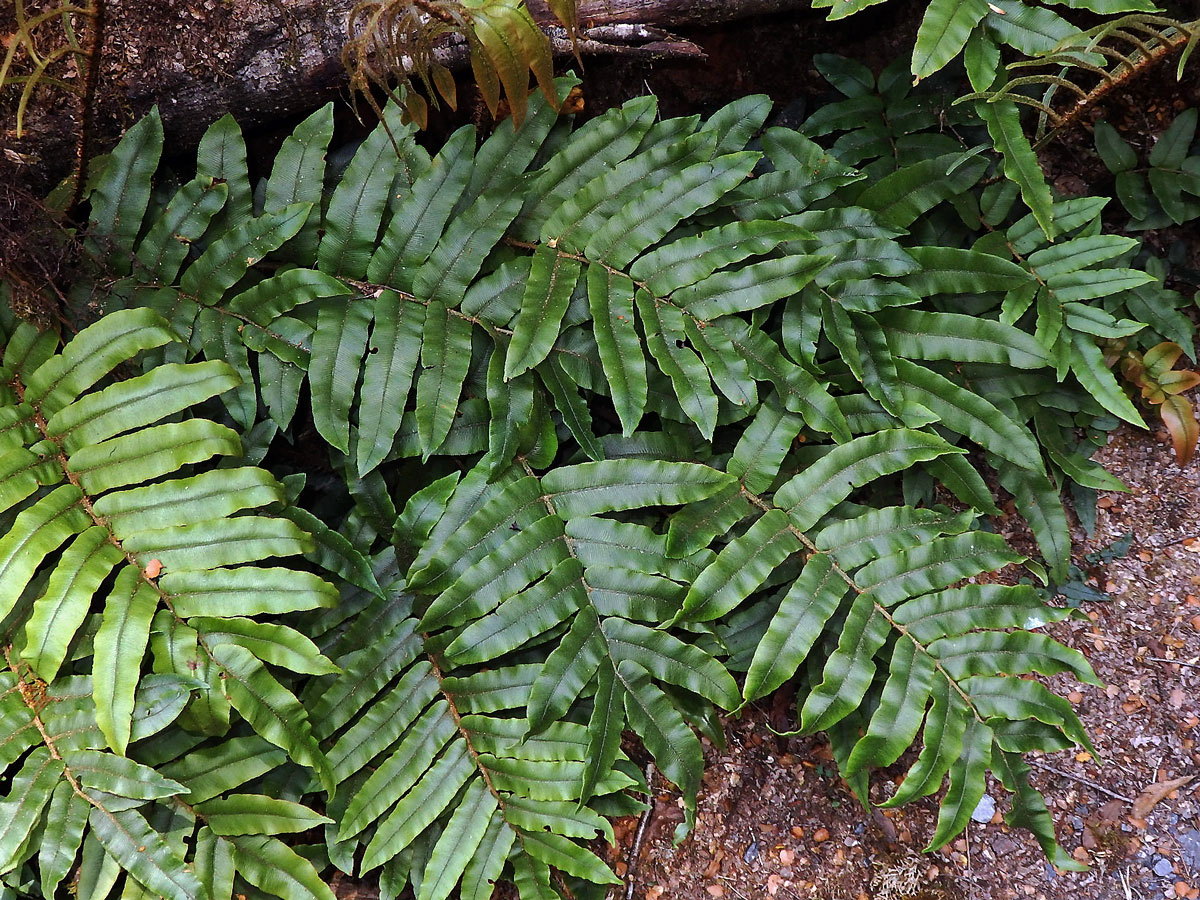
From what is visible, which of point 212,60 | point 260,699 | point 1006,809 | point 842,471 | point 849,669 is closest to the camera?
point 260,699

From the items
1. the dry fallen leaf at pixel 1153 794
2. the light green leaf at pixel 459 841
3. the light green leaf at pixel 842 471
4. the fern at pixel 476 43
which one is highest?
the fern at pixel 476 43

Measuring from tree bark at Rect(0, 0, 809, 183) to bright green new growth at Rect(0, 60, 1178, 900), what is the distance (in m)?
0.17

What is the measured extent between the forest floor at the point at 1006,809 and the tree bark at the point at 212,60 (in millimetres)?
2371

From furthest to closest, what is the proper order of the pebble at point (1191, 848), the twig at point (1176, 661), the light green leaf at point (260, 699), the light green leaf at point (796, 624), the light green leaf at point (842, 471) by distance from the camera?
the twig at point (1176, 661) < the pebble at point (1191, 848) < the light green leaf at point (842, 471) < the light green leaf at point (796, 624) < the light green leaf at point (260, 699)

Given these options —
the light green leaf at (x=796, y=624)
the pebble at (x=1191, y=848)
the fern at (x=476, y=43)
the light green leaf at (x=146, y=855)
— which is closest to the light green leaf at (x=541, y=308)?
the fern at (x=476, y=43)

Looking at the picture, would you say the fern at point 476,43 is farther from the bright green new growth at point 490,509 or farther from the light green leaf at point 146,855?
the light green leaf at point 146,855

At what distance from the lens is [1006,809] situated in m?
2.82

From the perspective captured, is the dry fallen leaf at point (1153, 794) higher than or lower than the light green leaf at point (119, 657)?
lower

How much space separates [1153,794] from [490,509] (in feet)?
7.76

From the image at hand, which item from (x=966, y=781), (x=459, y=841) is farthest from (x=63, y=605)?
(x=966, y=781)

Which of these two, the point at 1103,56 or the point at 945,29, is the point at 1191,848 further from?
the point at 945,29

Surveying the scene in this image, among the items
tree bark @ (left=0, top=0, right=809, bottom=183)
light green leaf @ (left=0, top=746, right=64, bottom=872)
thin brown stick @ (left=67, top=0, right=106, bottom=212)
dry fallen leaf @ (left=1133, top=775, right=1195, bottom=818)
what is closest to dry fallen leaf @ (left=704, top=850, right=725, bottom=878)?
dry fallen leaf @ (left=1133, top=775, right=1195, bottom=818)

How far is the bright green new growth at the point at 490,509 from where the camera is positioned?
232 cm

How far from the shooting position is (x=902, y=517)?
2.54 metres
